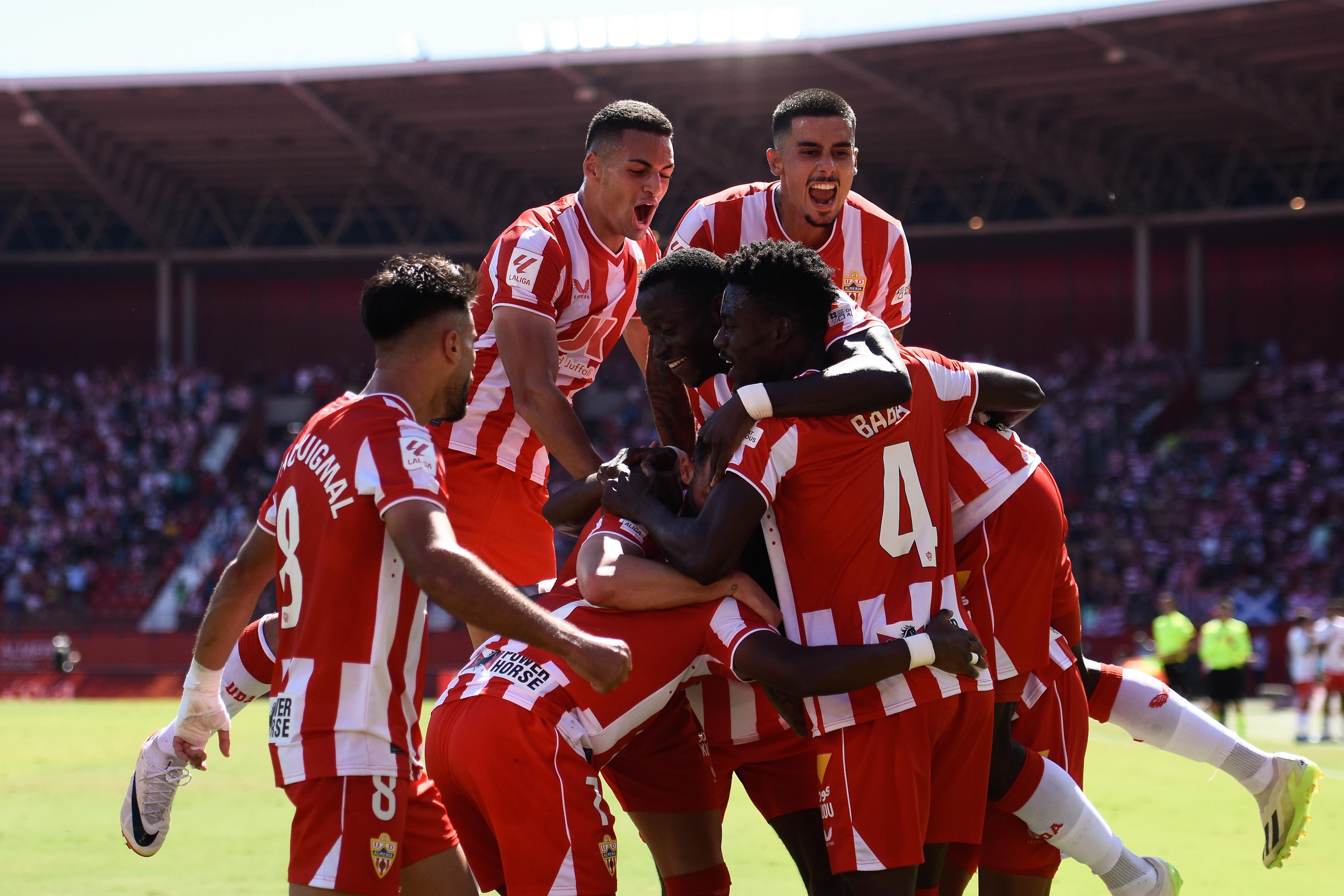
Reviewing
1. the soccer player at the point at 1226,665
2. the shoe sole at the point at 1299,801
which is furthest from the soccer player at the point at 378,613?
the soccer player at the point at 1226,665

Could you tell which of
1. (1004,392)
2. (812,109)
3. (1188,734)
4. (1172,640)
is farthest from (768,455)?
(1172,640)

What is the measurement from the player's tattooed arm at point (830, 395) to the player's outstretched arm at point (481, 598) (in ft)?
2.68

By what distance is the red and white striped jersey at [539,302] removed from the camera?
5.93 m

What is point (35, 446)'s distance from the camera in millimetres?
34062

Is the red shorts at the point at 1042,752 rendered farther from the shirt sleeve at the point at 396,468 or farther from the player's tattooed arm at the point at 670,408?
the shirt sleeve at the point at 396,468

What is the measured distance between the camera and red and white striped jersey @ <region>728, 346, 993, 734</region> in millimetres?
4285

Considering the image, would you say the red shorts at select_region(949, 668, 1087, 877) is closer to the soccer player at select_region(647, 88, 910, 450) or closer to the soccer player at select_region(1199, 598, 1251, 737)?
the soccer player at select_region(647, 88, 910, 450)

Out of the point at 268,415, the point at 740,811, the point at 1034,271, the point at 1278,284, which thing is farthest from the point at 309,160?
the point at 740,811

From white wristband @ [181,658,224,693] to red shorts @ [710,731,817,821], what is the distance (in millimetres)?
1681

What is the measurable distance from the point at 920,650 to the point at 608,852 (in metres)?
1.10

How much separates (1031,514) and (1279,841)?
6.36ft

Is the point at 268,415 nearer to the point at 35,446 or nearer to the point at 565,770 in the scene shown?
the point at 35,446

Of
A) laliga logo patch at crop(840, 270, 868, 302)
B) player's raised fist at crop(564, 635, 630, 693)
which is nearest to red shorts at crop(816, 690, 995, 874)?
player's raised fist at crop(564, 635, 630, 693)

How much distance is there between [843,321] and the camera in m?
4.61
